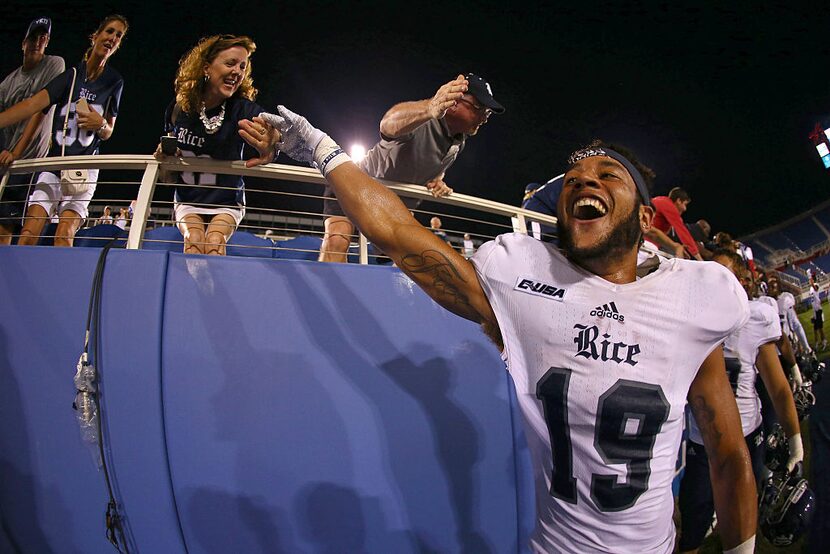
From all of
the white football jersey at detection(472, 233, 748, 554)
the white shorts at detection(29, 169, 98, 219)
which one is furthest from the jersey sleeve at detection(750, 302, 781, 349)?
the white shorts at detection(29, 169, 98, 219)

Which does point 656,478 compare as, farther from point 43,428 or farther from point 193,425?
point 43,428

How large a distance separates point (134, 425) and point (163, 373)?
250mm

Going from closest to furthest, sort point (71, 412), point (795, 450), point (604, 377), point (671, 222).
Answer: point (604, 377) < point (71, 412) < point (795, 450) < point (671, 222)

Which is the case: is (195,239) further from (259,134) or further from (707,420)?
(707,420)

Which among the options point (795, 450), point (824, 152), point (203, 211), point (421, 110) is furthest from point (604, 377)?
point (824, 152)

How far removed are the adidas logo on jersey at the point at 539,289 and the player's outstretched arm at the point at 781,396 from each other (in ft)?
8.56

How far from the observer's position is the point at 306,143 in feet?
4.56

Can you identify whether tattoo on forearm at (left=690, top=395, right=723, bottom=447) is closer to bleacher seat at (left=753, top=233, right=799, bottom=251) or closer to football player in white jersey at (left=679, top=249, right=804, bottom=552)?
football player in white jersey at (left=679, top=249, right=804, bottom=552)

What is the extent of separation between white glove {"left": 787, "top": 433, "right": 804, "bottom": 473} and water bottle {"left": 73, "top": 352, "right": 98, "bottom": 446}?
4036 millimetres

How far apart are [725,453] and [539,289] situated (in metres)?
0.81

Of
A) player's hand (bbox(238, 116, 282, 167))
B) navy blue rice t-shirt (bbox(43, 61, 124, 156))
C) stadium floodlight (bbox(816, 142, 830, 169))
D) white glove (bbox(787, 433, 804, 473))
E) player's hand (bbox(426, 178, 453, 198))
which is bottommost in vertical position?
white glove (bbox(787, 433, 804, 473))

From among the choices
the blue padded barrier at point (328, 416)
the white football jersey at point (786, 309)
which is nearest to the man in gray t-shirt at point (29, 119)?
the blue padded barrier at point (328, 416)

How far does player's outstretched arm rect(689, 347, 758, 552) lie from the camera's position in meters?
1.33

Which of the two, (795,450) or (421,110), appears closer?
(421,110)
